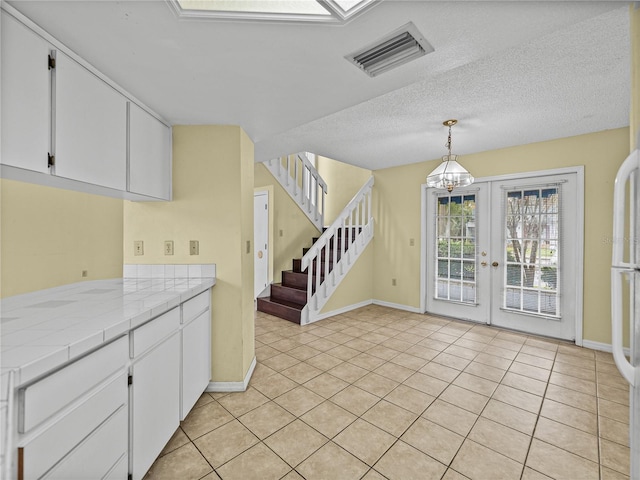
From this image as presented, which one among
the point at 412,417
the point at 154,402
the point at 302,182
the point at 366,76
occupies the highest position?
the point at 302,182

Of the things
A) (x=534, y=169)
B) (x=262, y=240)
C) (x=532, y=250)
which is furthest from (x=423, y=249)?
(x=262, y=240)

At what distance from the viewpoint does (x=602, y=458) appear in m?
1.61

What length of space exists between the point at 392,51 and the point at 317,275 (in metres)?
3.04

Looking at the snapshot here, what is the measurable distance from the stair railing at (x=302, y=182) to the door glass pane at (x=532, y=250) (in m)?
3.29

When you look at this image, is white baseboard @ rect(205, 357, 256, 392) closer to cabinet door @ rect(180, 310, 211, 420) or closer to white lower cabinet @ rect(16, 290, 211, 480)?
cabinet door @ rect(180, 310, 211, 420)

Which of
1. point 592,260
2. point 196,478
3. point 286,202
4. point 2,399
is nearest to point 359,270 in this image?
point 286,202

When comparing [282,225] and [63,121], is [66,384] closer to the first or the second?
[63,121]

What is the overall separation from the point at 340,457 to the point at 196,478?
2.53 feet

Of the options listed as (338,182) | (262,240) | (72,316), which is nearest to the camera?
(72,316)

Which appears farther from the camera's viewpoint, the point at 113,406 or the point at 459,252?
the point at 459,252

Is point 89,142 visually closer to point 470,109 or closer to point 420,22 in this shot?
point 420,22

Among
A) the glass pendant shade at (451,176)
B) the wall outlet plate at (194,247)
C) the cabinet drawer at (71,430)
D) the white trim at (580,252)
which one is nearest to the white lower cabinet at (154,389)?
the cabinet drawer at (71,430)

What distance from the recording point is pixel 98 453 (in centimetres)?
108

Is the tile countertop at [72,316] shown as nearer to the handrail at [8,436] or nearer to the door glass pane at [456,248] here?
the handrail at [8,436]
